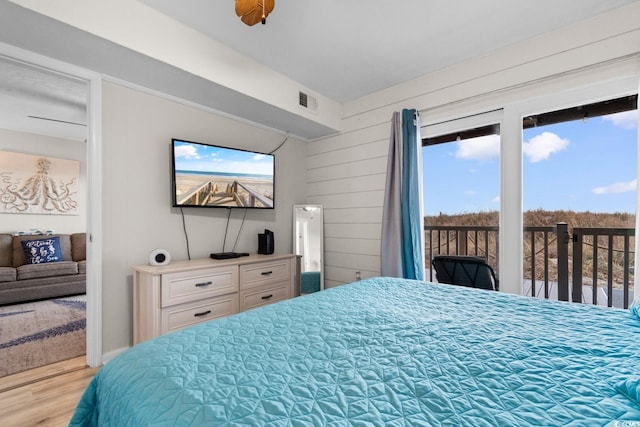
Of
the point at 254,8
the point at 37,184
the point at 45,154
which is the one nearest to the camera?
the point at 254,8

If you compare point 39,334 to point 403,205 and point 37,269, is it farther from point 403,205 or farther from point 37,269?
point 403,205

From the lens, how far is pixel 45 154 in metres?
4.70

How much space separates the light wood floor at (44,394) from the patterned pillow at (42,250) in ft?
9.18

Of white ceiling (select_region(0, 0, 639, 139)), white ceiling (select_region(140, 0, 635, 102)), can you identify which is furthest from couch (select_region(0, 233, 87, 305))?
white ceiling (select_region(140, 0, 635, 102))

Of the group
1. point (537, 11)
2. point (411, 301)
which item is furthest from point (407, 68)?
point (411, 301)

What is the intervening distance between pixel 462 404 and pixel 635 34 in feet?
8.95

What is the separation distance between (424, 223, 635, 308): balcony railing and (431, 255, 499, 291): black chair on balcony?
0.34 meters

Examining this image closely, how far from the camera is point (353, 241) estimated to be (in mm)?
3518

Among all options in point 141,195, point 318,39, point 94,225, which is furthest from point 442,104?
point 94,225

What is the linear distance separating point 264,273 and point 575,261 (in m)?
2.67

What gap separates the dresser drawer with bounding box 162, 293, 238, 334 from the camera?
2.21m

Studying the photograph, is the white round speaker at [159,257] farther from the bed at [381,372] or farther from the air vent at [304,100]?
the air vent at [304,100]

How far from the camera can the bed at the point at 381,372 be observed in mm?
659

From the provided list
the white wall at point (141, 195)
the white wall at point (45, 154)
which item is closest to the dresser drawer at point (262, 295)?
the white wall at point (141, 195)
